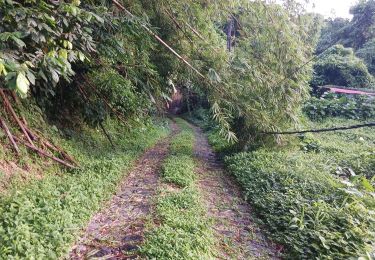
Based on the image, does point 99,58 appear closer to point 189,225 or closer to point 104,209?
point 104,209

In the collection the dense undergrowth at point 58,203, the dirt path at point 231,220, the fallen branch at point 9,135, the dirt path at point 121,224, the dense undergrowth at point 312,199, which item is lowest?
the dirt path at point 231,220

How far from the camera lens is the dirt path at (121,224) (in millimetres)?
3125

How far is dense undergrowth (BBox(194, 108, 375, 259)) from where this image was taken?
337 cm

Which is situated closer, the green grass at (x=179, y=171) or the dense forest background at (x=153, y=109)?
the dense forest background at (x=153, y=109)

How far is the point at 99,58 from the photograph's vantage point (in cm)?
573

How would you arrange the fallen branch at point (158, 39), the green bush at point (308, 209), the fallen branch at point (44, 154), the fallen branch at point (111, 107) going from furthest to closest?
1. the fallen branch at point (111, 107)
2. the fallen branch at point (158, 39)
3. the fallen branch at point (44, 154)
4. the green bush at point (308, 209)

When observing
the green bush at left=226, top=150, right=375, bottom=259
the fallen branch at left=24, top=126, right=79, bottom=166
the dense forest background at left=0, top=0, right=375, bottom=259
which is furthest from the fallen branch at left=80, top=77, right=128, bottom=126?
the green bush at left=226, top=150, right=375, bottom=259

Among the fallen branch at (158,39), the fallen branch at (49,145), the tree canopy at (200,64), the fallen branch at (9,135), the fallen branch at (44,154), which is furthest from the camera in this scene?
the tree canopy at (200,64)

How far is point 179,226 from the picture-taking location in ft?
11.5

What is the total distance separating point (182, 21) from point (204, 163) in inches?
125

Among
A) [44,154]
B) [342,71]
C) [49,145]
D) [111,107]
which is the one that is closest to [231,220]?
[44,154]

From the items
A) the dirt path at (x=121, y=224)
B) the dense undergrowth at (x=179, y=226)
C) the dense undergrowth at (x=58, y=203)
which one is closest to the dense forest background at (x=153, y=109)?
the dense undergrowth at (x=58, y=203)

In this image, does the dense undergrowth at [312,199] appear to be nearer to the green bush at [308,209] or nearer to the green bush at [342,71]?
the green bush at [308,209]

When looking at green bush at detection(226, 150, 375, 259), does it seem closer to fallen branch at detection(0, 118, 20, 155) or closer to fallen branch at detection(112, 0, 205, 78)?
fallen branch at detection(112, 0, 205, 78)
